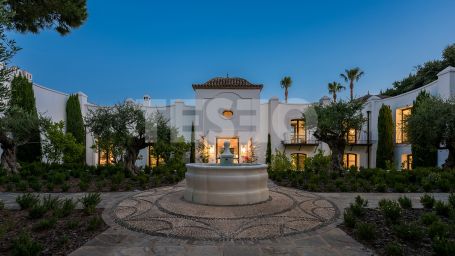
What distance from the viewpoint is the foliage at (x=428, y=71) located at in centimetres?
2288

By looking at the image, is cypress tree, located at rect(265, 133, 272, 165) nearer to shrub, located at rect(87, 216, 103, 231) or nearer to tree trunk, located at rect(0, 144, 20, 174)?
tree trunk, located at rect(0, 144, 20, 174)

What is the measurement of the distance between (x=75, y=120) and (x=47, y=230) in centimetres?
1549

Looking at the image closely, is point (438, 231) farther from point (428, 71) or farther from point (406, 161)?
point (428, 71)

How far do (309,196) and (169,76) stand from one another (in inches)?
1073

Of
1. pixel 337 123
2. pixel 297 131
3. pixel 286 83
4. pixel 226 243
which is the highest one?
pixel 286 83

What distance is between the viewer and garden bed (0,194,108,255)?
3.44m

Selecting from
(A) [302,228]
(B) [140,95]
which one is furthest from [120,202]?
(B) [140,95]

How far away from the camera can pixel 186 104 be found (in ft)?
65.5

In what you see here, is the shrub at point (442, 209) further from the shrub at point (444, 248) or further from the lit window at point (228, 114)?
the lit window at point (228, 114)

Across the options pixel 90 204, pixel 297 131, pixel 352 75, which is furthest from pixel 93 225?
pixel 352 75

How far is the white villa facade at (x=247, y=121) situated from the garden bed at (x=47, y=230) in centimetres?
1323

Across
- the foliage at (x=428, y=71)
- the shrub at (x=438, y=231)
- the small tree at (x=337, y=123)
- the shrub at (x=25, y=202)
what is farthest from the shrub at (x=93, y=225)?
the foliage at (x=428, y=71)

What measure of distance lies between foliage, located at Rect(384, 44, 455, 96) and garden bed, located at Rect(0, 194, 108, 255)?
96.2 feet

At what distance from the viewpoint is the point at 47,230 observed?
4.38m
